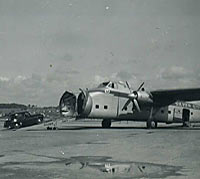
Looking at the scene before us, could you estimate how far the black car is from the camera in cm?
3666

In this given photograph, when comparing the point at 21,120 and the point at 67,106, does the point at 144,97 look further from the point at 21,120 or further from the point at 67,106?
the point at 21,120

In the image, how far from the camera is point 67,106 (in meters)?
32.8

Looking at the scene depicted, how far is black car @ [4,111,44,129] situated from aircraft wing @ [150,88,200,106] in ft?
46.6

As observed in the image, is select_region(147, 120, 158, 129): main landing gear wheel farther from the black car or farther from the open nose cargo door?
the black car

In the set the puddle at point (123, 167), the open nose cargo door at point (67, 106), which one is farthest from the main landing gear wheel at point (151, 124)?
the puddle at point (123, 167)

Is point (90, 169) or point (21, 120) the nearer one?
point (90, 169)

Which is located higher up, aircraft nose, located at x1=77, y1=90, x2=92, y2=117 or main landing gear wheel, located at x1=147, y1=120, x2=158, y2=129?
aircraft nose, located at x1=77, y1=90, x2=92, y2=117

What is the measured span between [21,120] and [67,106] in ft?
24.9

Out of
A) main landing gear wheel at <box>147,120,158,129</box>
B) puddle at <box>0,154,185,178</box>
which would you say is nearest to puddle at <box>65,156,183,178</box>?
puddle at <box>0,154,185,178</box>

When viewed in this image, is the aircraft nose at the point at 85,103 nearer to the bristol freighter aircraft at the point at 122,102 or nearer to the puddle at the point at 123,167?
the bristol freighter aircraft at the point at 122,102

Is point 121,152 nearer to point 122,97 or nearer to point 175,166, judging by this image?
point 175,166

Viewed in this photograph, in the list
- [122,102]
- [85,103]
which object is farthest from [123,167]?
[122,102]

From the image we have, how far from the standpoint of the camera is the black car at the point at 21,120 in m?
36.7

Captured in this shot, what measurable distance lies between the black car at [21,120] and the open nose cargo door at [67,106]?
21.7 feet
